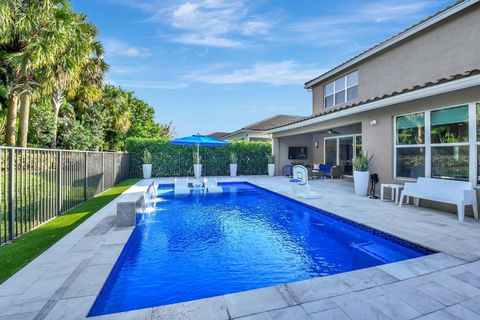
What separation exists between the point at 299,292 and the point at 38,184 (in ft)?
21.5

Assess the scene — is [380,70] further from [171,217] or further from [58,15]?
[58,15]

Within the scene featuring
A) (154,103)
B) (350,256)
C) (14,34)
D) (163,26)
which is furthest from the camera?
(154,103)

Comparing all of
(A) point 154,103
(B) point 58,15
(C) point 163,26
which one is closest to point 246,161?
(C) point 163,26

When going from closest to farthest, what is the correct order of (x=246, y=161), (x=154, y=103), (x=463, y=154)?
(x=463, y=154) < (x=246, y=161) < (x=154, y=103)

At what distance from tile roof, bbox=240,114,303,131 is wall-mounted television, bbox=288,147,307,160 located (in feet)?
15.8

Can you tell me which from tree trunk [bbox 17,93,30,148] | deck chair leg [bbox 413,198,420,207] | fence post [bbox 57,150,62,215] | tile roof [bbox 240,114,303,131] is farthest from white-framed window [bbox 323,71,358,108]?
tree trunk [bbox 17,93,30,148]

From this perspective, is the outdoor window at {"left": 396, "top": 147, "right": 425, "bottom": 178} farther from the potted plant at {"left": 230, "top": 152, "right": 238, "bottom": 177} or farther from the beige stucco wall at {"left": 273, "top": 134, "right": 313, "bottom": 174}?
the potted plant at {"left": 230, "top": 152, "right": 238, "bottom": 177}

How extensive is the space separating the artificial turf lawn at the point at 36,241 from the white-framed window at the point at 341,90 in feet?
47.2

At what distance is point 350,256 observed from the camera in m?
5.38

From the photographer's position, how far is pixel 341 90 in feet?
52.4

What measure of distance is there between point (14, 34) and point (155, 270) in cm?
1451

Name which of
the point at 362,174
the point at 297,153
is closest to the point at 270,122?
the point at 297,153

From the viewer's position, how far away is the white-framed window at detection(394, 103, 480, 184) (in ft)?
24.1

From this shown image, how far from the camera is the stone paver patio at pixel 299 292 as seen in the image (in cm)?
294
